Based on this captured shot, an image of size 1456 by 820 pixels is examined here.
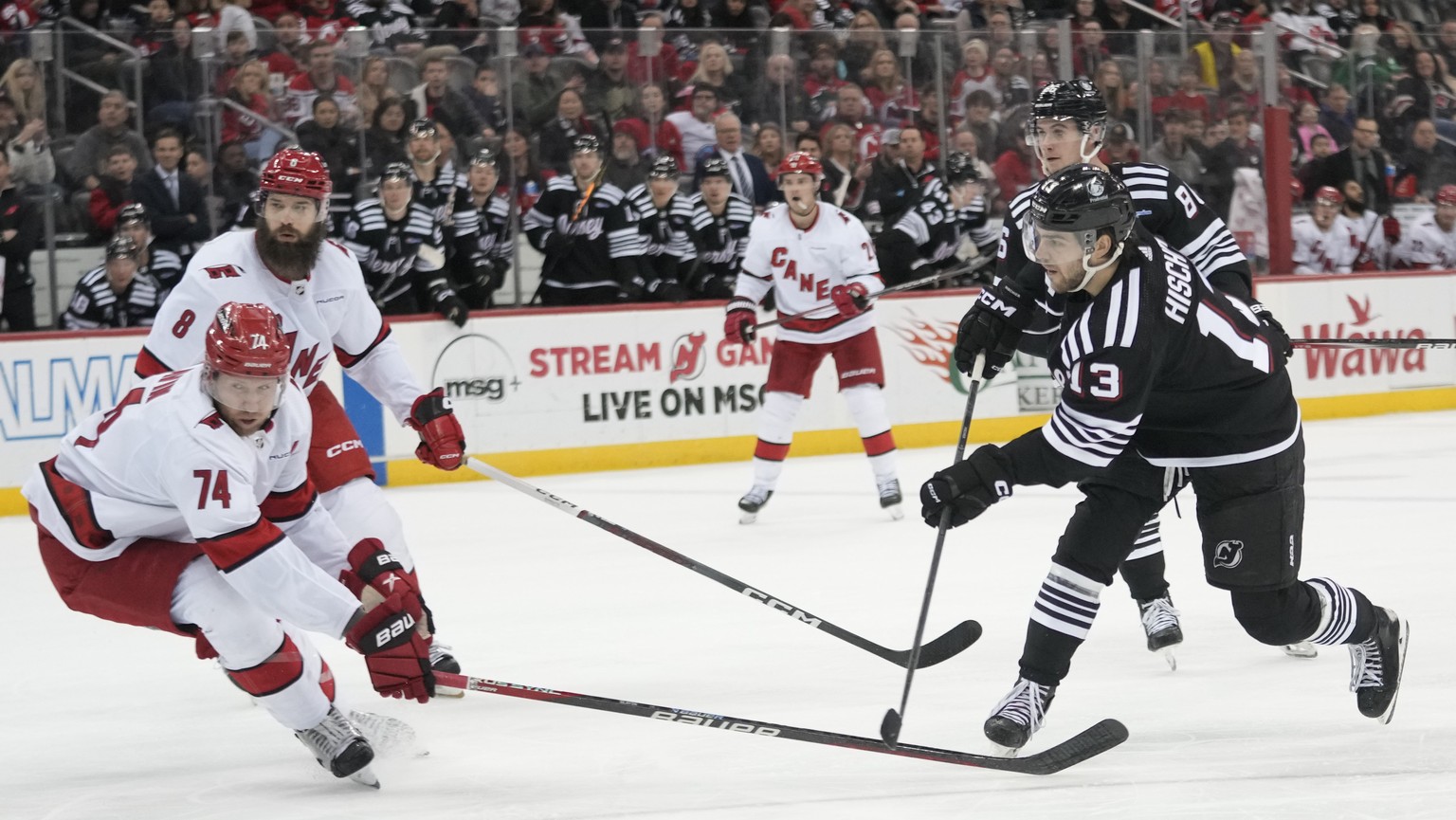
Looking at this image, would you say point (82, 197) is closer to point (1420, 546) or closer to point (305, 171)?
point (305, 171)

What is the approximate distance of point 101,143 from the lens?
7.77 m

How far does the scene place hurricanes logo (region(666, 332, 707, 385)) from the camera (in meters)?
8.65

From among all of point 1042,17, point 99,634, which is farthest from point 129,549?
point 1042,17

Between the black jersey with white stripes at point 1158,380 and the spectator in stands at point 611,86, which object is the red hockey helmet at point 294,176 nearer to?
the black jersey with white stripes at point 1158,380

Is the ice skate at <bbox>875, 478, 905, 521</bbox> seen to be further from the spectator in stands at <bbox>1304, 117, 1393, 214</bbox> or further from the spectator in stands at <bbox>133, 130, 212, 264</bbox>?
the spectator in stands at <bbox>1304, 117, 1393, 214</bbox>

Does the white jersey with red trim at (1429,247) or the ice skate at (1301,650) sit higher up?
the white jersey with red trim at (1429,247)

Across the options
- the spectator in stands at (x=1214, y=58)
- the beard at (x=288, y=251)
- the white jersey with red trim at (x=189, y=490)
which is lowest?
the white jersey with red trim at (x=189, y=490)

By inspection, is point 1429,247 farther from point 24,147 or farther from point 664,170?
point 24,147

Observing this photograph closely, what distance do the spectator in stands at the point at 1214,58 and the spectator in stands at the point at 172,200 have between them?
5872 mm

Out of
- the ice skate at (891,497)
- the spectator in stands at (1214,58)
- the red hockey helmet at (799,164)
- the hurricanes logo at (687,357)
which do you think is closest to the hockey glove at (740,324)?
the red hockey helmet at (799,164)

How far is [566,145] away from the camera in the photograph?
8.61 meters

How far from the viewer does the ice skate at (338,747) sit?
304 cm

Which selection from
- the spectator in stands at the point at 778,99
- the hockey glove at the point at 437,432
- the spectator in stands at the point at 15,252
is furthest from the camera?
the spectator in stands at the point at 778,99

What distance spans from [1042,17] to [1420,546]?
662cm
